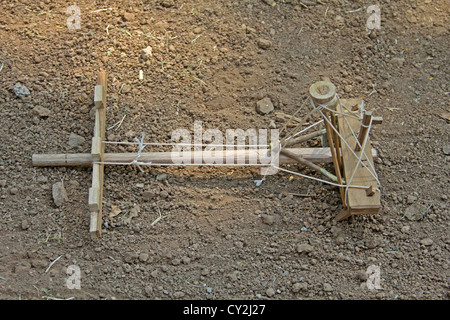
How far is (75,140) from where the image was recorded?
3.96 metres

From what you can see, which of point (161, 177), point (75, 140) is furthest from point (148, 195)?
point (75, 140)

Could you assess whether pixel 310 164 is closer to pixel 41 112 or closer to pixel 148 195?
pixel 148 195

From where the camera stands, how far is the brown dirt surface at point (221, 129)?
3488 millimetres

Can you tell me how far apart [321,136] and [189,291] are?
1293mm

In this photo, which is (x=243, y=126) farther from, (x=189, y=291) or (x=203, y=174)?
(x=189, y=291)

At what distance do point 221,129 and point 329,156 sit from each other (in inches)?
28.6

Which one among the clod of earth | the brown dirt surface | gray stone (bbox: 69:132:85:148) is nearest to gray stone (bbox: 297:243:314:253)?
the brown dirt surface

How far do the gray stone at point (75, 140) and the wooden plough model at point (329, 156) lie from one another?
0.15 m

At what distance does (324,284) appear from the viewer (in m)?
3.44

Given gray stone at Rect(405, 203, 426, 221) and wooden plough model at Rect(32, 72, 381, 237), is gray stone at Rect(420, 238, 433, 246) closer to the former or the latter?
gray stone at Rect(405, 203, 426, 221)

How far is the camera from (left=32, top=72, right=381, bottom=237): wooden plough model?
347 centimetres

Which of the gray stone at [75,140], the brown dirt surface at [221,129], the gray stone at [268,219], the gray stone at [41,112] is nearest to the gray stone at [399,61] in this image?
the brown dirt surface at [221,129]

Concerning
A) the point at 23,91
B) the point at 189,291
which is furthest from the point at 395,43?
the point at 23,91

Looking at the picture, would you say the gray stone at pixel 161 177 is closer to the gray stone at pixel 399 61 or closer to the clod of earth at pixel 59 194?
the clod of earth at pixel 59 194
